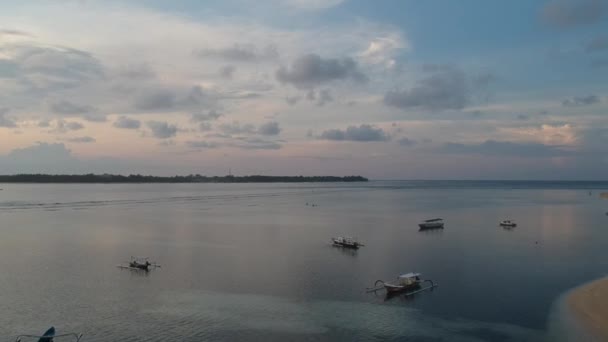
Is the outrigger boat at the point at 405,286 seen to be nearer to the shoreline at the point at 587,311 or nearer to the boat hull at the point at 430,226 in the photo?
the shoreline at the point at 587,311

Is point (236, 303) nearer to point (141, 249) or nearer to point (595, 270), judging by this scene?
point (141, 249)

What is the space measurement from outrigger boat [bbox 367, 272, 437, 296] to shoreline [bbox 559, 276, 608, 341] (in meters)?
8.04

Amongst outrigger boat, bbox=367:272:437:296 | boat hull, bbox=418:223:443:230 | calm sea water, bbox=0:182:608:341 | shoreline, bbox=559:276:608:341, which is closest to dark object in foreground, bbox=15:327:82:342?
calm sea water, bbox=0:182:608:341

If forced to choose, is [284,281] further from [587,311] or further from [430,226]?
[430,226]

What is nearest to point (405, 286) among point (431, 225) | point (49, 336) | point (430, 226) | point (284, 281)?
point (284, 281)

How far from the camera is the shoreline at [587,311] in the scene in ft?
73.7

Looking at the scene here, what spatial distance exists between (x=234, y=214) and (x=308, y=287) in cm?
5568

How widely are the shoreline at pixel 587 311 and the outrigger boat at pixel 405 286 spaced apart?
8.04 meters

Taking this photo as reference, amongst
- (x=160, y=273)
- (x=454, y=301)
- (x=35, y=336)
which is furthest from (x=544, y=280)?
(x=35, y=336)

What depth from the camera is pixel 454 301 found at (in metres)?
27.5

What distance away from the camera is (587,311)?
25.6 meters

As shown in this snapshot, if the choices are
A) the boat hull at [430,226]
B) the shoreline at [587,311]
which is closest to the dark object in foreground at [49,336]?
the shoreline at [587,311]

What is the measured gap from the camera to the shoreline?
22.5 meters

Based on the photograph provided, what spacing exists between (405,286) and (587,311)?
9.91 meters
